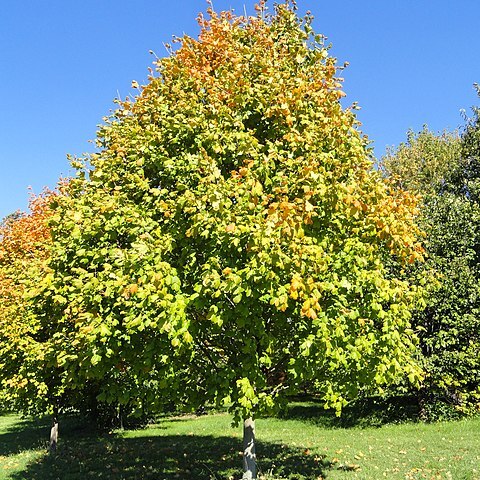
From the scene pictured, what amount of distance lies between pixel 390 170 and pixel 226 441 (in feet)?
92.0

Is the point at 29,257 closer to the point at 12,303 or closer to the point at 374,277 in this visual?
the point at 12,303

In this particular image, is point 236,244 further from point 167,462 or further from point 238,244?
point 167,462

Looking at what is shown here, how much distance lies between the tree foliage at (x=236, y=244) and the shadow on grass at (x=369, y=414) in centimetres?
1570

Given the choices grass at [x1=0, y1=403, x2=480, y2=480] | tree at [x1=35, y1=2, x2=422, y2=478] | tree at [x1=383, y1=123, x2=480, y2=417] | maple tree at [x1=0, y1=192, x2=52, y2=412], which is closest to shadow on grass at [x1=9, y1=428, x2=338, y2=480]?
grass at [x1=0, y1=403, x2=480, y2=480]

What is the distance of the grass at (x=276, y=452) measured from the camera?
1323cm

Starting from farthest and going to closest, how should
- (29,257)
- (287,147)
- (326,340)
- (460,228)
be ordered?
(460,228)
(29,257)
(287,147)
(326,340)

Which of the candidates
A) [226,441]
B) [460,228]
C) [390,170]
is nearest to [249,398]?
[226,441]

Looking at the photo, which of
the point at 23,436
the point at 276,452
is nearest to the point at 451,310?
the point at 276,452

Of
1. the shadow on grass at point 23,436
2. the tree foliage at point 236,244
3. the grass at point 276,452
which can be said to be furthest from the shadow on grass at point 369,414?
the tree foliage at point 236,244

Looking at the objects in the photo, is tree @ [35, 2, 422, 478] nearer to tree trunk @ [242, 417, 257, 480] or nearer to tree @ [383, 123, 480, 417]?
tree trunk @ [242, 417, 257, 480]

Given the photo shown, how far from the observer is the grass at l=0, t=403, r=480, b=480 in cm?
1323

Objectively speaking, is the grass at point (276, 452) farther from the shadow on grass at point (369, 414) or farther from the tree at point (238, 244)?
the tree at point (238, 244)

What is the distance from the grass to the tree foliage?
4.10m

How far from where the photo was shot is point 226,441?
20.8 meters
